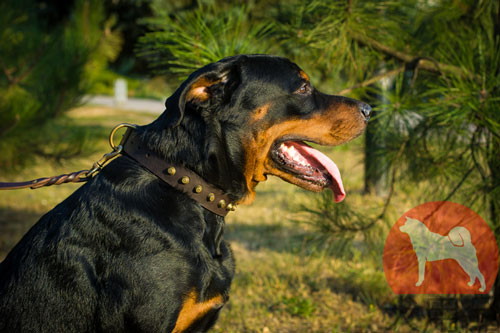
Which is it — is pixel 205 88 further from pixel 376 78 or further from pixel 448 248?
pixel 448 248

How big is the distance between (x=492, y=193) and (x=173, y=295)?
211cm

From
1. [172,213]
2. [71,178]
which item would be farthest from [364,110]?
[71,178]

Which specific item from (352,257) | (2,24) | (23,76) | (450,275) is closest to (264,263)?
(352,257)

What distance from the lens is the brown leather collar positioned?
2.11 metres

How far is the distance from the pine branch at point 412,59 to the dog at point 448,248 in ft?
3.51

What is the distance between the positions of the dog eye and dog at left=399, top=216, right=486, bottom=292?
1.31m

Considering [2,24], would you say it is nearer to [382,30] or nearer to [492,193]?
[382,30]

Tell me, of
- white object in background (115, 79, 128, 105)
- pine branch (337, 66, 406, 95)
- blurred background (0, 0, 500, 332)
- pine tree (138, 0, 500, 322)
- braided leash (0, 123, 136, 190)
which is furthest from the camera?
white object in background (115, 79, 128, 105)

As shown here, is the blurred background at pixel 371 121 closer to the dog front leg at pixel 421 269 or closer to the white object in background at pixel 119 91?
the dog front leg at pixel 421 269

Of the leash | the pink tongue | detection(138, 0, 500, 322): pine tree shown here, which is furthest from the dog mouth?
detection(138, 0, 500, 322): pine tree

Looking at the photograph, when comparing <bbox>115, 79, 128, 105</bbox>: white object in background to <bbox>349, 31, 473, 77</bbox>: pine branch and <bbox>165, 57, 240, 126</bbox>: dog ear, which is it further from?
<bbox>165, 57, 240, 126</bbox>: dog ear

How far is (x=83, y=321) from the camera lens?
6.48ft

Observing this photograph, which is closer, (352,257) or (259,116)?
(259,116)

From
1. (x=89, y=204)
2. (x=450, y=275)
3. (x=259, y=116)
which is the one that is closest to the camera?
(x=89, y=204)
